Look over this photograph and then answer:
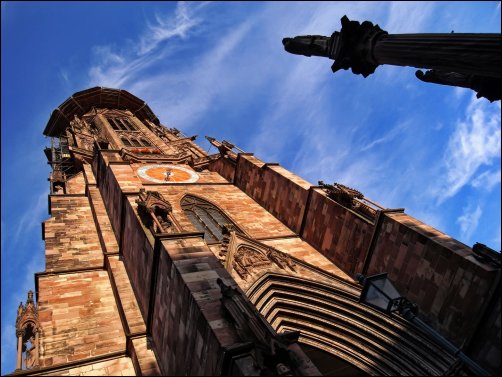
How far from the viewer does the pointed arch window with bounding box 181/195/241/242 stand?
15.1 meters

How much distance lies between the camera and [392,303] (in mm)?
5078

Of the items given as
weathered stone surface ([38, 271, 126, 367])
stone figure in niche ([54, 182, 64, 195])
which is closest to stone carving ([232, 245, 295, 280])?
weathered stone surface ([38, 271, 126, 367])

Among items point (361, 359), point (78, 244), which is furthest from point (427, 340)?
point (78, 244)

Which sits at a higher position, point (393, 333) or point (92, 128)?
point (92, 128)

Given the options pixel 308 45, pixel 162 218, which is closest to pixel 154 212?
pixel 162 218

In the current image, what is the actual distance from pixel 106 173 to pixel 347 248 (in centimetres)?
1024

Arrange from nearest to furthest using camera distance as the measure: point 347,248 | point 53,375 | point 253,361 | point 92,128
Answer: point 253,361 < point 53,375 < point 347,248 < point 92,128

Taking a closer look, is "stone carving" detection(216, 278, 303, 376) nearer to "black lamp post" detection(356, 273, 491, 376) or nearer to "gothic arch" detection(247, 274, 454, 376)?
"black lamp post" detection(356, 273, 491, 376)

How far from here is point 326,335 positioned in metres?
10.6

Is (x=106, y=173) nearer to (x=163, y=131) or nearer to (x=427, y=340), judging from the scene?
(x=427, y=340)

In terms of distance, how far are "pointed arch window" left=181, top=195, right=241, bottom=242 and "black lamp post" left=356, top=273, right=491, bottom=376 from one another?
31.3ft

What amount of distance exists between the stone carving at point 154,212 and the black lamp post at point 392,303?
6220 millimetres

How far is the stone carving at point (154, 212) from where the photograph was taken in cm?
1081

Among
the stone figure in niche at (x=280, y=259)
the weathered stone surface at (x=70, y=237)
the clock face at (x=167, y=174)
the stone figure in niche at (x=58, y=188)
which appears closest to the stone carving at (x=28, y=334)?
the weathered stone surface at (x=70, y=237)
